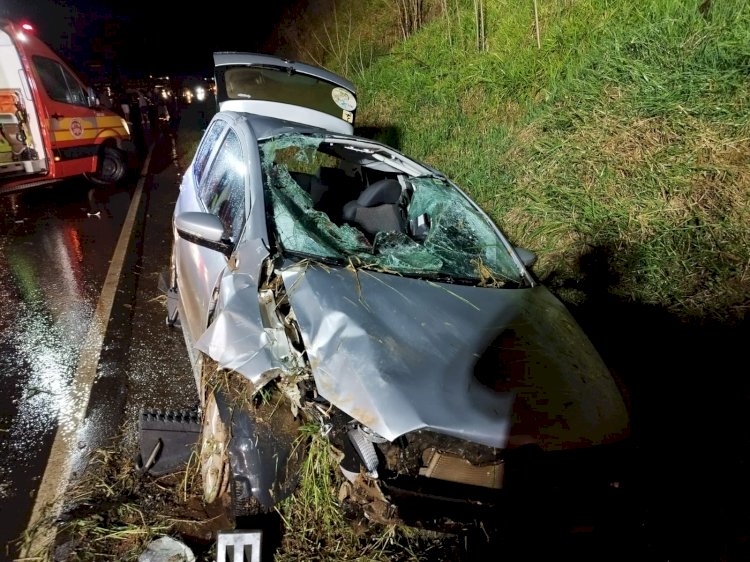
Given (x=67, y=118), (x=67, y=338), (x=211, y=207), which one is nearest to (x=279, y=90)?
(x=211, y=207)

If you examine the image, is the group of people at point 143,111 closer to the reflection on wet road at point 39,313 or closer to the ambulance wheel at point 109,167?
the ambulance wheel at point 109,167

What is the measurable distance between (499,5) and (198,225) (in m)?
6.46

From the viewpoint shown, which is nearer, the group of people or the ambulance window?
the ambulance window

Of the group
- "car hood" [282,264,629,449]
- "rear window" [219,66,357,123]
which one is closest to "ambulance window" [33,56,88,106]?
"rear window" [219,66,357,123]

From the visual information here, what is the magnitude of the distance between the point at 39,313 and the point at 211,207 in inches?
79.0

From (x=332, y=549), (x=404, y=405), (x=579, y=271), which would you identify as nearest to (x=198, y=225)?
(x=404, y=405)

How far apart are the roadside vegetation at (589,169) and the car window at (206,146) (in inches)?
81.4

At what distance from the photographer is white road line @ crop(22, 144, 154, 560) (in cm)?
210

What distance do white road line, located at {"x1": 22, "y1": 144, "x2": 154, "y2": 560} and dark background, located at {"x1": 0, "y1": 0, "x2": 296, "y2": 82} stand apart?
16425 millimetres

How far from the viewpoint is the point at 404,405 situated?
173 centimetres

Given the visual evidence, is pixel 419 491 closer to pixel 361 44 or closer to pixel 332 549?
pixel 332 549

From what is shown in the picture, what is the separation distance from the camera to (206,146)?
3787mm

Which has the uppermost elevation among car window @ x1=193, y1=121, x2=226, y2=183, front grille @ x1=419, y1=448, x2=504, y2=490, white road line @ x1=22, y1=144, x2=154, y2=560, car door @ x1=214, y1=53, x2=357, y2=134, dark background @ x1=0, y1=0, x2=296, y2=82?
dark background @ x1=0, y1=0, x2=296, y2=82

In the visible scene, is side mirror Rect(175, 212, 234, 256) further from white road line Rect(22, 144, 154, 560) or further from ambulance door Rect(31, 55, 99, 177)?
ambulance door Rect(31, 55, 99, 177)
